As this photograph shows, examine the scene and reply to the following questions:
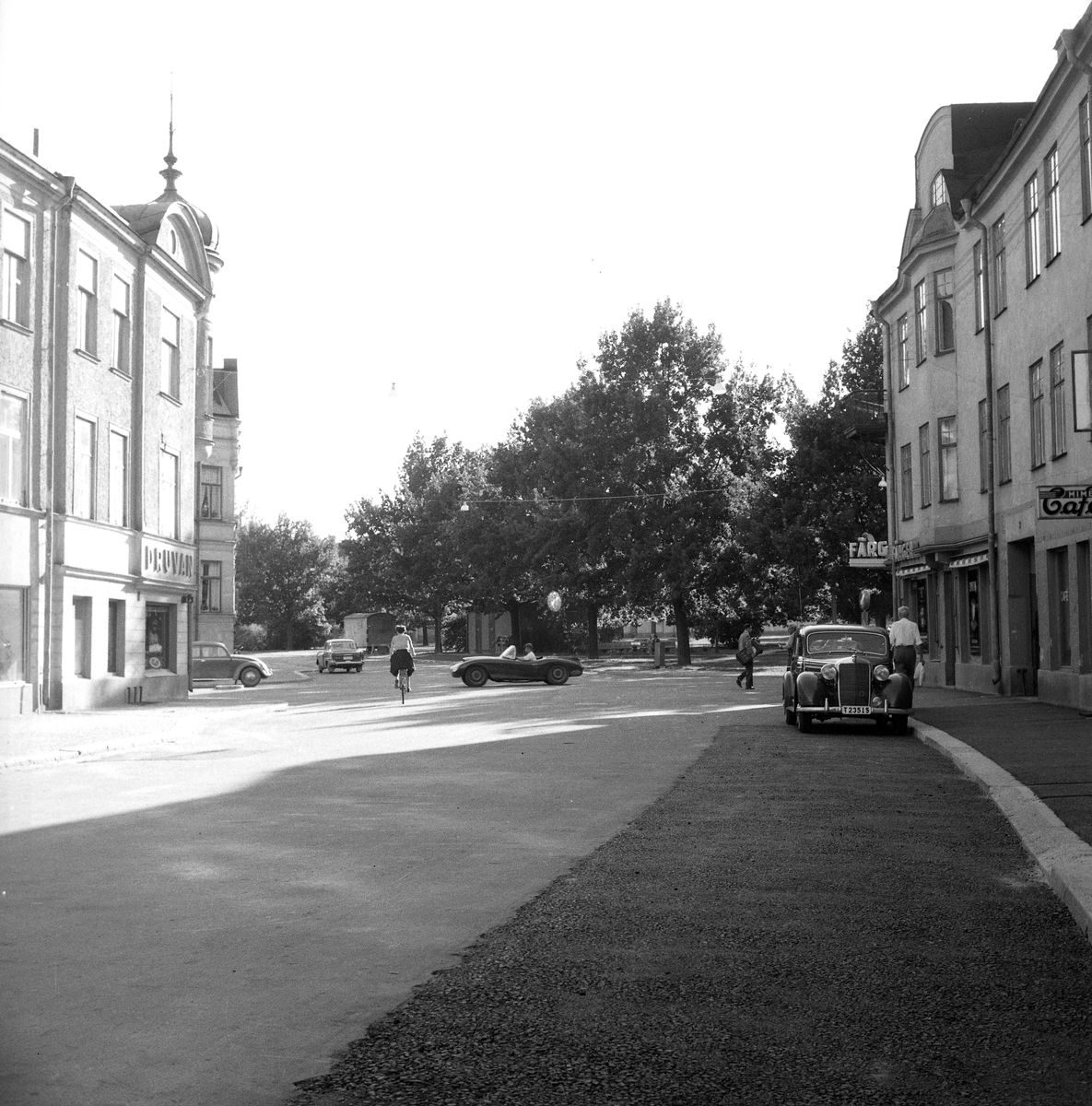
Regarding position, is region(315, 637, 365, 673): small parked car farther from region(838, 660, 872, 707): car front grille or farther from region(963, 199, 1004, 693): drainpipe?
region(838, 660, 872, 707): car front grille

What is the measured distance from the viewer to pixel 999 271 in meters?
28.7

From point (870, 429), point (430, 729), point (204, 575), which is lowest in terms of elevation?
point (430, 729)

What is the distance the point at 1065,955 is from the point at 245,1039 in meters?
3.63

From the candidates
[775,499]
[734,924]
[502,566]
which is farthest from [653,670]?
[734,924]

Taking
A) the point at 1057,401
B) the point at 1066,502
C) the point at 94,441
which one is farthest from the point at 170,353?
the point at 1066,502

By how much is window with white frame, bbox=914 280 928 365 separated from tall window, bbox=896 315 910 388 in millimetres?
879

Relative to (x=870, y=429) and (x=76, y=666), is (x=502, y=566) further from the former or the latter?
(x=76, y=666)

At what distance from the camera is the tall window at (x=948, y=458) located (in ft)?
107

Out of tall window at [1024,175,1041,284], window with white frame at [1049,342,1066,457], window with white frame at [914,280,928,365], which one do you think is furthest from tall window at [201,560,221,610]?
window with white frame at [1049,342,1066,457]

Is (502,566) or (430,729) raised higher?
(502,566)

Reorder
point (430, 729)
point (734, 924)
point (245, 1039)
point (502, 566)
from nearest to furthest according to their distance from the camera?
point (245, 1039)
point (734, 924)
point (430, 729)
point (502, 566)

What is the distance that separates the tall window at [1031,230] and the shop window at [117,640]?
19585mm

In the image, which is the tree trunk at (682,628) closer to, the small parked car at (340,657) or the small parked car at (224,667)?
the small parked car at (340,657)

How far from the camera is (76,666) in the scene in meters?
27.7
